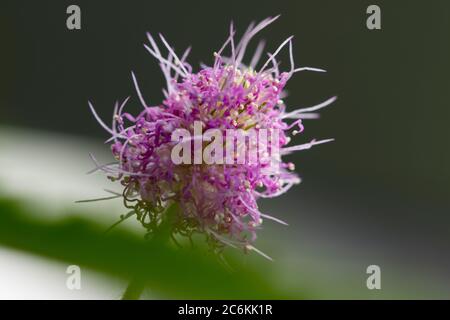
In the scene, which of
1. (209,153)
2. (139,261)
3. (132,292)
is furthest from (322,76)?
(139,261)

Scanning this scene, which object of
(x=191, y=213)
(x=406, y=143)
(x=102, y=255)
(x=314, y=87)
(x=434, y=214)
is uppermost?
(x=314, y=87)

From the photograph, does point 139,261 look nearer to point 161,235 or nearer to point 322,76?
point 161,235

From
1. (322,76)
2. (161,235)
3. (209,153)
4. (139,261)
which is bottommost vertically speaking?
(139,261)

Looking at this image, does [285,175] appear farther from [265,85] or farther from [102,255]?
[102,255]

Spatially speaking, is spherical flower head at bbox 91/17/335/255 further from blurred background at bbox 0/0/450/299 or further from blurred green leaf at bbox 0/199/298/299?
blurred background at bbox 0/0/450/299

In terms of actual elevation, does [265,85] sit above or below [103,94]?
below
